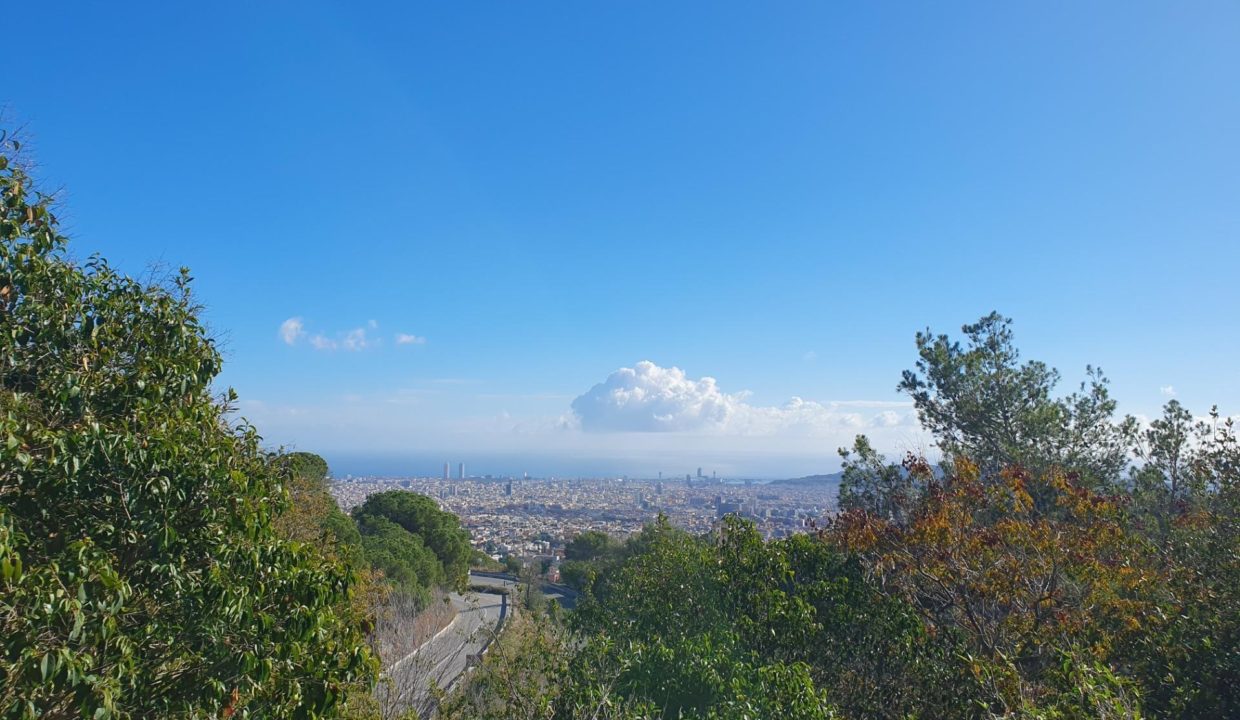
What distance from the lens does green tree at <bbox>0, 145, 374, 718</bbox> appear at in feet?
8.79

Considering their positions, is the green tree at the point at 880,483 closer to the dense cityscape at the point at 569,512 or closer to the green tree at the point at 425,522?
the dense cityscape at the point at 569,512

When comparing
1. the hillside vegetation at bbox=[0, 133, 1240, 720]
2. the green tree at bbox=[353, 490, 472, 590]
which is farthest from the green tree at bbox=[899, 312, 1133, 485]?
the green tree at bbox=[353, 490, 472, 590]

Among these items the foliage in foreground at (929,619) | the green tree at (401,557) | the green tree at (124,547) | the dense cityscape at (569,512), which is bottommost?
the dense cityscape at (569,512)

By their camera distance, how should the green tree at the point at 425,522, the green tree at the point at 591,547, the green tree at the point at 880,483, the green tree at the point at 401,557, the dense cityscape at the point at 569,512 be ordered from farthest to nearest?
the dense cityscape at the point at 569,512 < the green tree at the point at 591,547 < the green tree at the point at 425,522 < the green tree at the point at 401,557 < the green tree at the point at 880,483

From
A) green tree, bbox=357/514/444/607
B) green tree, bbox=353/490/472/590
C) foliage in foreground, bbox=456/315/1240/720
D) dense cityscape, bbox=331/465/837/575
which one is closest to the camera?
foliage in foreground, bbox=456/315/1240/720

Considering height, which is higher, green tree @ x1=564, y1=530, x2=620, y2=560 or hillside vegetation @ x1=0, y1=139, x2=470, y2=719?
hillside vegetation @ x1=0, y1=139, x2=470, y2=719

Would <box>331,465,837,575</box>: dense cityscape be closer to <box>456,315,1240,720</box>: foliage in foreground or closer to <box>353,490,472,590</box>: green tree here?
<box>353,490,472,590</box>: green tree

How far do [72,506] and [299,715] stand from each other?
1.57m

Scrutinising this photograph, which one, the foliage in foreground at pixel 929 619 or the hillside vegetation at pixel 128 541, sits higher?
the hillside vegetation at pixel 128 541

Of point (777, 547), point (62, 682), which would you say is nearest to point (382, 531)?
point (777, 547)

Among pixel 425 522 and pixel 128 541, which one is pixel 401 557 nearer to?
pixel 425 522

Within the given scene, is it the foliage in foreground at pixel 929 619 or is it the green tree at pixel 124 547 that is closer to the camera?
the green tree at pixel 124 547

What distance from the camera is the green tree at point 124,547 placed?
268 centimetres

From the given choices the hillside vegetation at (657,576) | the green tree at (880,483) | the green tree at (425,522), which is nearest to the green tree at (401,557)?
the green tree at (425,522)
